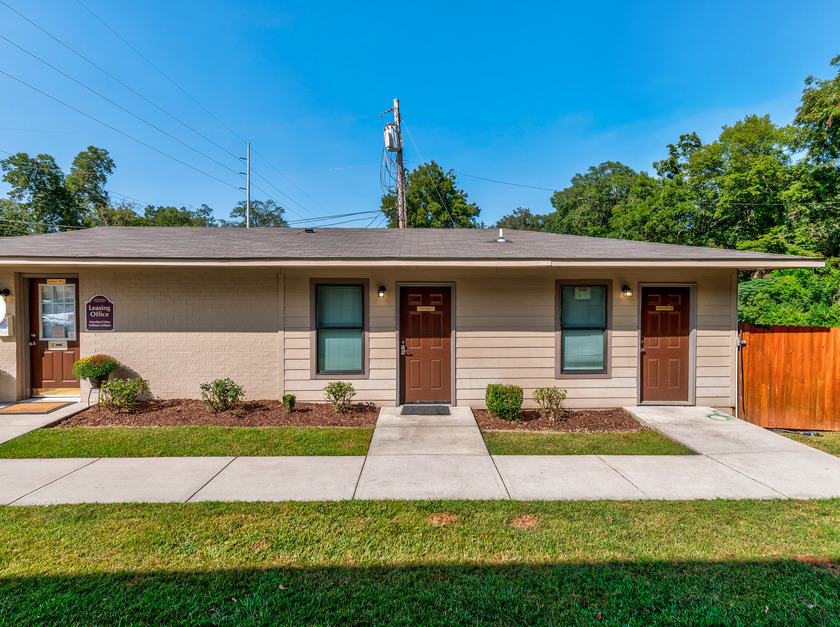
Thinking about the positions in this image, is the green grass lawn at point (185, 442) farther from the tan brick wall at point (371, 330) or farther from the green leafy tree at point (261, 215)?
the green leafy tree at point (261, 215)

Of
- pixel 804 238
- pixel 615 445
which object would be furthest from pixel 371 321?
pixel 804 238

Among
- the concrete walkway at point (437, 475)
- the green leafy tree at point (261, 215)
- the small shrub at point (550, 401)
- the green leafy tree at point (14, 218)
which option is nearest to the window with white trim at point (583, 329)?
the small shrub at point (550, 401)

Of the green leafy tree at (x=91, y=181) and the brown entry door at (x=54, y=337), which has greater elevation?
the green leafy tree at (x=91, y=181)

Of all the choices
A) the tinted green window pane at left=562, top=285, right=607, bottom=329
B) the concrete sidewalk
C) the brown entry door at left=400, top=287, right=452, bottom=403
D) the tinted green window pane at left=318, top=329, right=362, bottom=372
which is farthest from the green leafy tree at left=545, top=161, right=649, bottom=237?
the concrete sidewalk

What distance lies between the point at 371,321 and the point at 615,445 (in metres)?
3.79

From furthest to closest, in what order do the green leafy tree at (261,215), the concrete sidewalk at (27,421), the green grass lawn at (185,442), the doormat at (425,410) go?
1. the green leafy tree at (261,215)
2. the doormat at (425,410)
3. the concrete sidewalk at (27,421)
4. the green grass lawn at (185,442)

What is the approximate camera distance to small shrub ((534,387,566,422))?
548cm

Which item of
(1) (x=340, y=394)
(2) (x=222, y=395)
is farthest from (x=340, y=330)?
(2) (x=222, y=395)

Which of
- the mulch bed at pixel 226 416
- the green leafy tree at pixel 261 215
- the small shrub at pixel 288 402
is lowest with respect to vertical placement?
the mulch bed at pixel 226 416

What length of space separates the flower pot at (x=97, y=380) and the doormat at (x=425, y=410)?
4727 millimetres

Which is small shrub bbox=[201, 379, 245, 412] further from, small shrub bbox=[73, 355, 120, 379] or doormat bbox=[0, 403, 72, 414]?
doormat bbox=[0, 403, 72, 414]

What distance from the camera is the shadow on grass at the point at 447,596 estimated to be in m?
1.93

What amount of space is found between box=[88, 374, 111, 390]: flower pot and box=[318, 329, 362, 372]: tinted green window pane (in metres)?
3.35

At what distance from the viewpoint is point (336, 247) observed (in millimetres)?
6168
